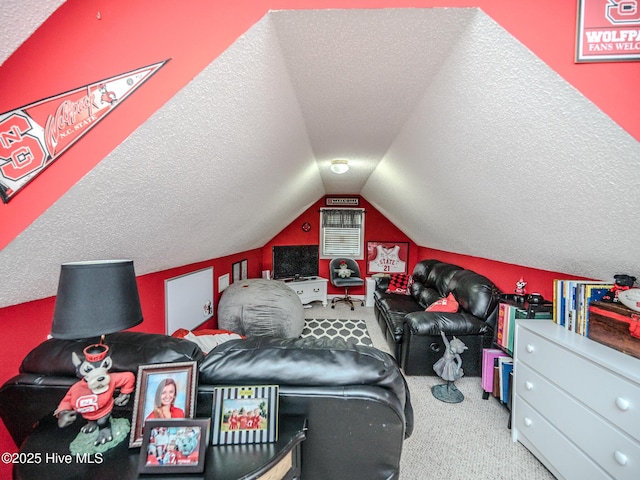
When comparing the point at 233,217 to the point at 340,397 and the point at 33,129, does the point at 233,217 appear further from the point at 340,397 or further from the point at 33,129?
Answer: the point at 340,397

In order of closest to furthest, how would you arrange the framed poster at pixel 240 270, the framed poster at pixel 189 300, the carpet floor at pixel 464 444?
the carpet floor at pixel 464 444
the framed poster at pixel 189 300
the framed poster at pixel 240 270

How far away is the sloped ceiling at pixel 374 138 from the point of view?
1.12 m

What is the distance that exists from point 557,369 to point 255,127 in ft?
7.63

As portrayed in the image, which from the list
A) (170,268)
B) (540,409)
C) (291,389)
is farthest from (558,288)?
(170,268)

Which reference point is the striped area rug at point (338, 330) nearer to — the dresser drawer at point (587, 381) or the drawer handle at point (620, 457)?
the dresser drawer at point (587, 381)

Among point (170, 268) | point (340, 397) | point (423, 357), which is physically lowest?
point (423, 357)

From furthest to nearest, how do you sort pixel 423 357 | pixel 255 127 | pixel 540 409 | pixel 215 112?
pixel 423 357
pixel 540 409
pixel 255 127
pixel 215 112

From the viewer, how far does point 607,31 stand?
1022 millimetres

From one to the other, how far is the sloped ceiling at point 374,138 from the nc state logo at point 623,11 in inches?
9.9

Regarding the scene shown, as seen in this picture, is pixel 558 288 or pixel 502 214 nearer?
pixel 558 288

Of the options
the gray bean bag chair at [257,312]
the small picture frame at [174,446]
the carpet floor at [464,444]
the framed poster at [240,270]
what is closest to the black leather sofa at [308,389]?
the small picture frame at [174,446]

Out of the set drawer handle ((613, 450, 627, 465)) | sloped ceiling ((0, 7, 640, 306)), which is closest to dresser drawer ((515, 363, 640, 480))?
drawer handle ((613, 450, 627, 465))

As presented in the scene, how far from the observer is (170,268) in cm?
280

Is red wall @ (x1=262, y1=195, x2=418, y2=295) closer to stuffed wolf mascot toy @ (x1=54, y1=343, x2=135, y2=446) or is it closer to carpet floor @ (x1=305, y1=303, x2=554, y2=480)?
carpet floor @ (x1=305, y1=303, x2=554, y2=480)
